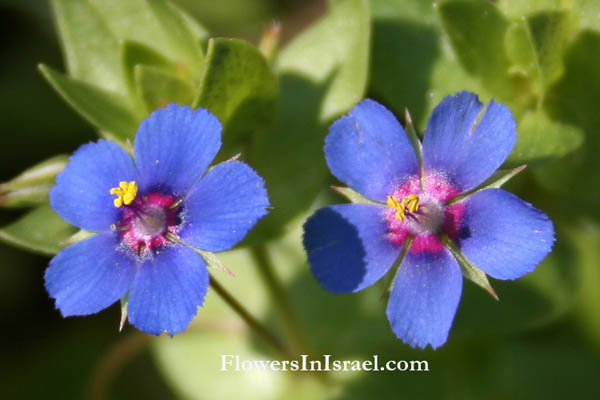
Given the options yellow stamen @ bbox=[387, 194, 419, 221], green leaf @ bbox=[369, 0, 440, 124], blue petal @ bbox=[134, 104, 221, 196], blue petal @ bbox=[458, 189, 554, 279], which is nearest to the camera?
blue petal @ bbox=[458, 189, 554, 279]

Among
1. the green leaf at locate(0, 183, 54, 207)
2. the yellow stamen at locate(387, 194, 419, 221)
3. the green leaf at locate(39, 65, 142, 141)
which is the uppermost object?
the green leaf at locate(39, 65, 142, 141)

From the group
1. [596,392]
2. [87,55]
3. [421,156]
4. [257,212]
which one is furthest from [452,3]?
[596,392]

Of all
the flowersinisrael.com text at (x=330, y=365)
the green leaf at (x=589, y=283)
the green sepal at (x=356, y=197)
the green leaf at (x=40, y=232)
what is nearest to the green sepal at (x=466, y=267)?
the green sepal at (x=356, y=197)

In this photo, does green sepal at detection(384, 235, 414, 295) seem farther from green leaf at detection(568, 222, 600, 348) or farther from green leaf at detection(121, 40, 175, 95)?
green leaf at detection(568, 222, 600, 348)

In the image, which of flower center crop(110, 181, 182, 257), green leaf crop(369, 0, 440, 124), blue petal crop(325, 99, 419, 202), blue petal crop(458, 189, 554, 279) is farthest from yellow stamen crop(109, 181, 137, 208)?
green leaf crop(369, 0, 440, 124)

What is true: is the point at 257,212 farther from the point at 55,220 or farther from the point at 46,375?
the point at 46,375

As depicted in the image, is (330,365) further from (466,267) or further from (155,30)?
(155,30)
